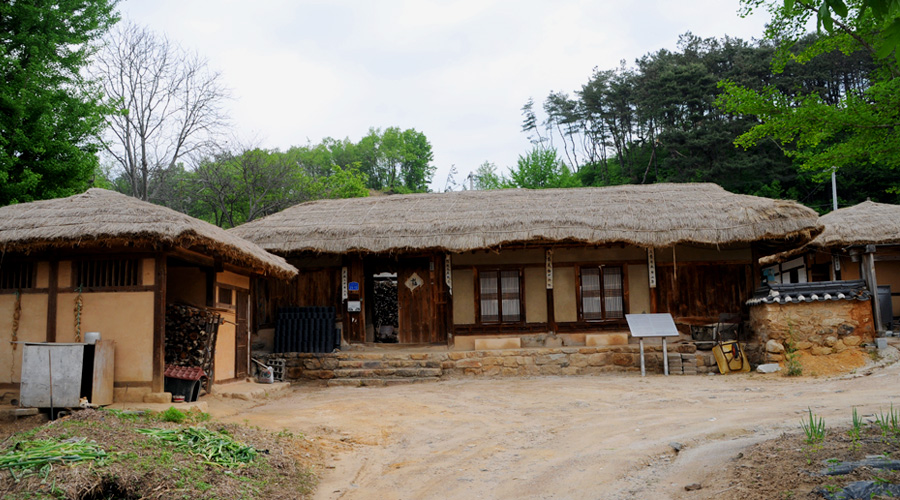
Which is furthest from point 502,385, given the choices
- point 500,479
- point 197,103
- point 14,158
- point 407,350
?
point 197,103

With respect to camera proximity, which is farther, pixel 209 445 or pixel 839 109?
pixel 839 109

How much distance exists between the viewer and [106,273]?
358 inches

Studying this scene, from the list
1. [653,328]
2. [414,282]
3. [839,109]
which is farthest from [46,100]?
[839,109]

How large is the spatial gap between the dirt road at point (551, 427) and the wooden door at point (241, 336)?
1.10 metres

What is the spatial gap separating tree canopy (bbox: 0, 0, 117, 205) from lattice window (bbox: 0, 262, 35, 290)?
484 cm

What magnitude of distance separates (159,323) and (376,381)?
4.57m

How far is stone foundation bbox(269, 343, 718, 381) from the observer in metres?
12.5

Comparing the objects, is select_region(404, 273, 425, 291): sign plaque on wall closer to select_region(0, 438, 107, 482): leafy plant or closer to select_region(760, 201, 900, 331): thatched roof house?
select_region(760, 201, 900, 331): thatched roof house

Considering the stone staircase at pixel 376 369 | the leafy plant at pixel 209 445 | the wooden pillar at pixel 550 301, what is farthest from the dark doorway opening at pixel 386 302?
the leafy plant at pixel 209 445

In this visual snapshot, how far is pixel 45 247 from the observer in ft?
28.9

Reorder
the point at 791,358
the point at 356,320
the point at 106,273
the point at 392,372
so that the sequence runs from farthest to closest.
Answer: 1. the point at 356,320
2. the point at 392,372
3. the point at 791,358
4. the point at 106,273

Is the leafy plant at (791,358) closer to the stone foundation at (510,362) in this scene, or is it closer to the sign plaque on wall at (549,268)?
the stone foundation at (510,362)

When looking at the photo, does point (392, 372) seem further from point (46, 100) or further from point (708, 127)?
point (708, 127)

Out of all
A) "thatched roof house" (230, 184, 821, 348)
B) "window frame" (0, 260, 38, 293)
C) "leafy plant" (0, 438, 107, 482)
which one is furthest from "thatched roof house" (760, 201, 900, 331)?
"window frame" (0, 260, 38, 293)
